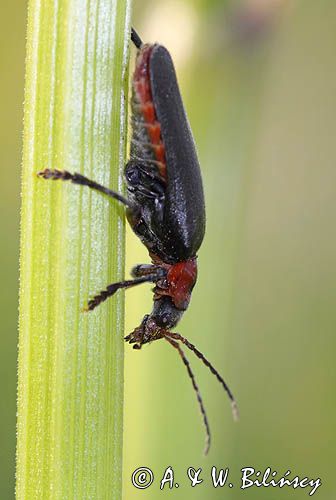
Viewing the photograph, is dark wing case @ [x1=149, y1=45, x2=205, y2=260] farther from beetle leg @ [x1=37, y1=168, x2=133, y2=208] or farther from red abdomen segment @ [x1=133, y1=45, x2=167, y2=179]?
beetle leg @ [x1=37, y1=168, x2=133, y2=208]

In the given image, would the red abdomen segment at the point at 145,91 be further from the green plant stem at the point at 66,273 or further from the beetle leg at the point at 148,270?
the green plant stem at the point at 66,273

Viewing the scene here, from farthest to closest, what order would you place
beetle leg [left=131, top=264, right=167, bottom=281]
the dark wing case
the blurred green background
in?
beetle leg [left=131, top=264, right=167, bottom=281] → the dark wing case → the blurred green background

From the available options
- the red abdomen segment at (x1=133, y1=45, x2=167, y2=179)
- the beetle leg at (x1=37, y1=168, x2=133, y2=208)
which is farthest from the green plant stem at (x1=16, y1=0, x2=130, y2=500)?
the red abdomen segment at (x1=133, y1=45, x2=167, y2=179)

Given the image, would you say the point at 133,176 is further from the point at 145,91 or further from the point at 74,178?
the point at 74,178

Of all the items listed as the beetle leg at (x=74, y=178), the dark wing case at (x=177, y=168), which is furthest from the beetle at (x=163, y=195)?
the beetle leg at (x=74, y=178)

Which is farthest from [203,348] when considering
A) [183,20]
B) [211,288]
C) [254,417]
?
[254,417]

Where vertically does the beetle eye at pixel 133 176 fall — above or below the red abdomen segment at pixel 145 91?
below

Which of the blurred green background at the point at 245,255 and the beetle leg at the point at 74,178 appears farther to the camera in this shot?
the blurred green background at the point at 245,255
